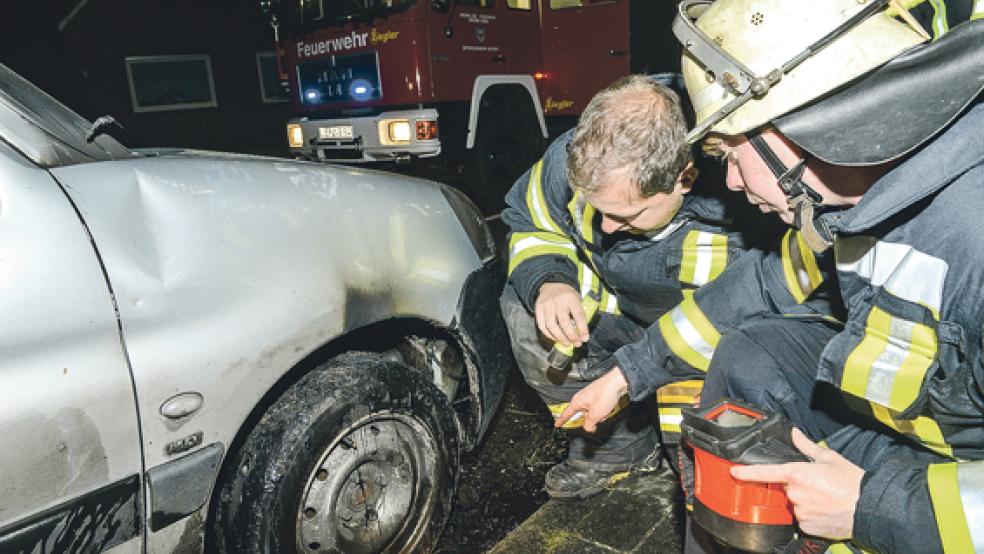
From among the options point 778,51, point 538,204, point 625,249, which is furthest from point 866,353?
point 538,204

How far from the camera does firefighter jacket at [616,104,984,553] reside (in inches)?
44.4

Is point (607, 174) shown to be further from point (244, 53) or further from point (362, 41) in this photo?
point (244, 53)

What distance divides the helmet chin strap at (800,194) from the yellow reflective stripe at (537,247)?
106 centimetres

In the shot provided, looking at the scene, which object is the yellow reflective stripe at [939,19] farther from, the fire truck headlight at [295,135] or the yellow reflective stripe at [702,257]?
the fire truck headlight at [295,135]

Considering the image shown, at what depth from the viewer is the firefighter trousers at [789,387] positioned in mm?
1597

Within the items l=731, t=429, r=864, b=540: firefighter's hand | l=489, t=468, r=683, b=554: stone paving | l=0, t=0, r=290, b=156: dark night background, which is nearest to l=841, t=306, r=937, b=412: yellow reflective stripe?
l=731, t=429, r=864, b=540: firefighter's hand

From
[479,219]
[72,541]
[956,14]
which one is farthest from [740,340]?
[72,541]

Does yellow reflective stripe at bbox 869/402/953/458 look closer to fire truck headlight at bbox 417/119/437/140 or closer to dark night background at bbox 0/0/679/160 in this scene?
fire truck headlight at bbox 417/119/437/140

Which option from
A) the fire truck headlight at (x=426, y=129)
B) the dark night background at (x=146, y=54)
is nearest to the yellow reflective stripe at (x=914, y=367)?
the fire truck headlight at (x=426, y=129)

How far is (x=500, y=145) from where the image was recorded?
741 centimetres

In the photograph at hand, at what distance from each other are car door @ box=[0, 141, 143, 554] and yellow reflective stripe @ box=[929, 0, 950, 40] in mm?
1800

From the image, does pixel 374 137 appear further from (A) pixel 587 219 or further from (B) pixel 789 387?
(B) pixel 789 387

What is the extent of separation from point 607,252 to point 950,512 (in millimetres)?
1312

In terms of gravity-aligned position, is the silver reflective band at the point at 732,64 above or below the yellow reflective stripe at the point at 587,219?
above
